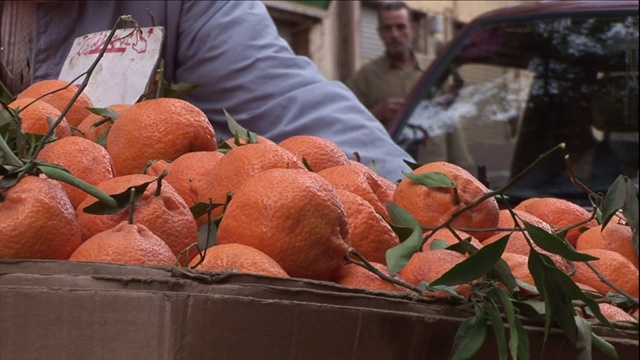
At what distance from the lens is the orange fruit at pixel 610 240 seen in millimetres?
1843

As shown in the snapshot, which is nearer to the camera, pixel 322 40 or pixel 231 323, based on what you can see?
pixel 231 323

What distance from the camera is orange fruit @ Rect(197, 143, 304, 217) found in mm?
1592

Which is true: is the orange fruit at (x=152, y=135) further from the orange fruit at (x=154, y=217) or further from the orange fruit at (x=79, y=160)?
the orange fruit at (x=154, y=217)

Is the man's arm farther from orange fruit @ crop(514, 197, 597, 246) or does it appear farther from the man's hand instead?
the man's hand

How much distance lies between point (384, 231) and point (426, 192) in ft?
0.48

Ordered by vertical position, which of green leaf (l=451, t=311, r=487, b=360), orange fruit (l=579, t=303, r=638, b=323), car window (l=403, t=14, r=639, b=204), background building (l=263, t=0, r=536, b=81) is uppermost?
green leaf (l=451, t=311, r=487, b=360)

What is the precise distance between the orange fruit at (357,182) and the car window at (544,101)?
2.55m

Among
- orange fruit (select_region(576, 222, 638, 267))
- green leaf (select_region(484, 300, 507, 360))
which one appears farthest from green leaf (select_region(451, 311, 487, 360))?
orange fruit (select_region(576, 222, 638, 267))

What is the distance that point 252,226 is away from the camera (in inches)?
56.9

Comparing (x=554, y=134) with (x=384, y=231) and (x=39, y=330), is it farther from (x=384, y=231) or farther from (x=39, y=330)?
(x=39, y=330)

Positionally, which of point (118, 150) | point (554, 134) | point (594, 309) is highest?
point (118, 150)

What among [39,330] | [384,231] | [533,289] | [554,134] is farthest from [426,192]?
[554,134]

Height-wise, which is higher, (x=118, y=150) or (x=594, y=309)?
(x=118, y=150)

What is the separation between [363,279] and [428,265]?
10 centimetres
